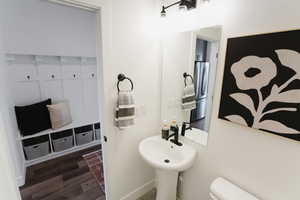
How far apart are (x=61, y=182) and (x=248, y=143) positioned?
96.1 inches

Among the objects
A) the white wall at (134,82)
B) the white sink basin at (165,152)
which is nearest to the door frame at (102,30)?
the white wall at (134,82)

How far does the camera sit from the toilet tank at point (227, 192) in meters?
1.11

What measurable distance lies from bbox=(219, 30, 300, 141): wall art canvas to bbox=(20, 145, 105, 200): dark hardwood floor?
1984 millimetres

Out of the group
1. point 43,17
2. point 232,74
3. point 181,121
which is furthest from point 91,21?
point 232,74

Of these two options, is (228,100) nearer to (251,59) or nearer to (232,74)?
(232,74)

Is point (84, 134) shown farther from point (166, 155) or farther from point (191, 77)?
point (191, 77)

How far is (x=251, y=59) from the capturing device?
1.02 meters

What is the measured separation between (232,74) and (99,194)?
213 centimetres

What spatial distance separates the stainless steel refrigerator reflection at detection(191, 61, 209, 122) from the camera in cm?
143

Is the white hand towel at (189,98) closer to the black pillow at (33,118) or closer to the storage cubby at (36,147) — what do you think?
the black pillow at (33,118)

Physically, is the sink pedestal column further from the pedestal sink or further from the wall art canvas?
the wall art canvas

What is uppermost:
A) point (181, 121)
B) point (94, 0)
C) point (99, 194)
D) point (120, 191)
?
point (94, 0)

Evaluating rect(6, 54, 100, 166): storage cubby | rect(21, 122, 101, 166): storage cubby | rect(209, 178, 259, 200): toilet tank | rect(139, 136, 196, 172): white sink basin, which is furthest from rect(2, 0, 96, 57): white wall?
rect(209, 178, 259, 200): toilet tank

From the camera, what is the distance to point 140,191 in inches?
77.1
